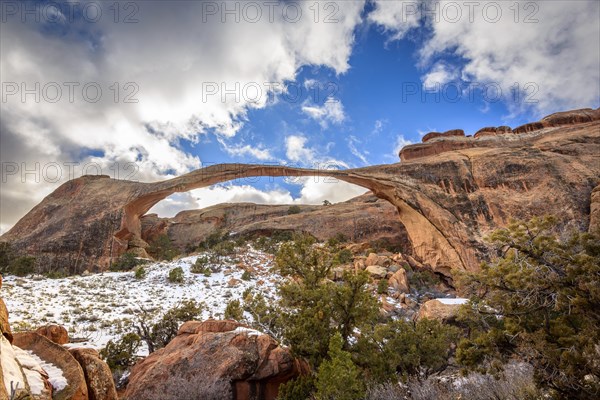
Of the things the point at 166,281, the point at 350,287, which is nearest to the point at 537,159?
the point at 350,287

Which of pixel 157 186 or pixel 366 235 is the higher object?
pixel 157 186

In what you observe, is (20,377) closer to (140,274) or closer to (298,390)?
(298,390)

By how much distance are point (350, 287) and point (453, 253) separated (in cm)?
1188

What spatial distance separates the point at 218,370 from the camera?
23.2 ft

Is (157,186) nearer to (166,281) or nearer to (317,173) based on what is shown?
(166,281)

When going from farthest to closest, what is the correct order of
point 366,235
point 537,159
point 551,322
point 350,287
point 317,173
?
point 366,235 → point 317,173 → point 537,159 → point 350,287 → point 551,322

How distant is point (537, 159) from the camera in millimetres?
17891

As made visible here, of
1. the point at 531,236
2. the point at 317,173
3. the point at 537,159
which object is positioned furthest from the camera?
the point at 317,173

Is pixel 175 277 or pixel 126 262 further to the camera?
pixel 126 262

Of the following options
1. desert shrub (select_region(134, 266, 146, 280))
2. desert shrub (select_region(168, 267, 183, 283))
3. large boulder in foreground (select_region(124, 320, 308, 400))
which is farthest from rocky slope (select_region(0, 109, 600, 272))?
large boulder in foreground (select_region(124, 320, 308, 400))

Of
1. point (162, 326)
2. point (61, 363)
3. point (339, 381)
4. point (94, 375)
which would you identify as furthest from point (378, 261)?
point (61, 363)

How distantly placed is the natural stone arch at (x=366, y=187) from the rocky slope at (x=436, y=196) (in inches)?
2.6

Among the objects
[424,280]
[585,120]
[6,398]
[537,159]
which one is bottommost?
[424,280]

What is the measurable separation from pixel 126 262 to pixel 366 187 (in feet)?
52.1
